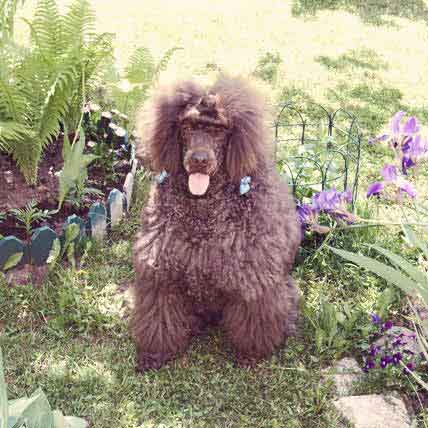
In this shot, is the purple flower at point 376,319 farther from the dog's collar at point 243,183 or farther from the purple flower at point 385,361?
the dog's collar at point 243,183

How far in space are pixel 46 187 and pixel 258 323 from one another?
5.26 feet

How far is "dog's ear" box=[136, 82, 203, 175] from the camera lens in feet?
7.02

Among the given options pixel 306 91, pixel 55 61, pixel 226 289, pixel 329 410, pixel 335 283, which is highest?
pixel 55 61

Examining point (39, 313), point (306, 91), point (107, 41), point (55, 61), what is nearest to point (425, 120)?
point (306, 91)

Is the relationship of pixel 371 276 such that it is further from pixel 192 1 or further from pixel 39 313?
pixel 192 1

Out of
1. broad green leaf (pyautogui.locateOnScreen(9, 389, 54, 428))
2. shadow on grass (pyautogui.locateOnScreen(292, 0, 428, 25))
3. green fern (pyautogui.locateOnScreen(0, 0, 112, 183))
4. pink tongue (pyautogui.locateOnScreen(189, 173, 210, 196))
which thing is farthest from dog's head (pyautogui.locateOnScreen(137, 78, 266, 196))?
shadow on grass (pyautogui.locateOnScreen(292, 0, 428, 25))

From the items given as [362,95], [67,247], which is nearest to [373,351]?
[67,247]

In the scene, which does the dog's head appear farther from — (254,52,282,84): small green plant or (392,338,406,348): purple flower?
(254,52,282,84): small green plant

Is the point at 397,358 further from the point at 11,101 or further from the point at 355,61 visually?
the point at 355,61

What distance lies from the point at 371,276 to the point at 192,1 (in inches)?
195

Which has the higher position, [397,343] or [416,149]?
[416,149]

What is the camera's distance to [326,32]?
6582 mm

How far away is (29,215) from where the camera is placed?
3.05m

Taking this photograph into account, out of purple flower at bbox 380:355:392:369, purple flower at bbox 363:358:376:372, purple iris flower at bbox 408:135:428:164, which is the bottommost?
purple flower at bbox 363:358:376:372
